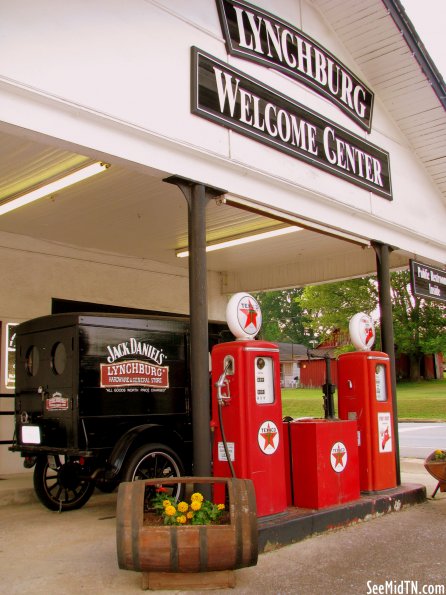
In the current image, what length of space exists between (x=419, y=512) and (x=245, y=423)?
10.0ft

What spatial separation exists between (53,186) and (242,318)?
3.02 metres

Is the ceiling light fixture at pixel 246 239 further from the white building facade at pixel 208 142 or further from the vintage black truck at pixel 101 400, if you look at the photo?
the vintage black truck at pixel 101 400

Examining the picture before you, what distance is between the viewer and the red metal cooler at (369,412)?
762 centimetres

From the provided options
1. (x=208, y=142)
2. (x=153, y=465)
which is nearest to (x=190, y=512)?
(x=153, y=465)

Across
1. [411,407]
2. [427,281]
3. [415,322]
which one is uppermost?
[415,322]

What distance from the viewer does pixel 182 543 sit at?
4605mm

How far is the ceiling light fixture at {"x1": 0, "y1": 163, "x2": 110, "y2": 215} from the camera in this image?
701 cm

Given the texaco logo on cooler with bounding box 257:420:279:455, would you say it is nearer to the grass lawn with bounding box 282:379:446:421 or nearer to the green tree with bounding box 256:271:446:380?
the grass lawn with bounding box 282:379:446:421

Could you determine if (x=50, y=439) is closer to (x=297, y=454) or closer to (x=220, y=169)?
(x=297, y=454)

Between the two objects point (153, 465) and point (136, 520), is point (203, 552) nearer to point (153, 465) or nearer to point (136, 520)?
point (136, 520)

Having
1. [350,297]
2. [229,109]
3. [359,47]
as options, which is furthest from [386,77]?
[350,297]

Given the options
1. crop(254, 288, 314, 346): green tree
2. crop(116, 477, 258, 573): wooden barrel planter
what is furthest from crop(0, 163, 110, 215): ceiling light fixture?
crop(254, 288, 314, 346): green tree

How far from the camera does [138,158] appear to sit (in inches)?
228

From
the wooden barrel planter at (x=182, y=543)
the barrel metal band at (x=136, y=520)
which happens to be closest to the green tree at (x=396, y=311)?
the wooden barrel planter at (x=182, y=543)
